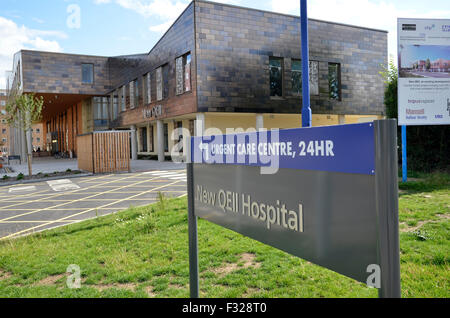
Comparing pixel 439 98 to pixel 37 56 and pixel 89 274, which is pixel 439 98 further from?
pixel 37 56

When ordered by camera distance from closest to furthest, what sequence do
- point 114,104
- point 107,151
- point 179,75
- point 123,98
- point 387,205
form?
point 387,205, point 107,151, point 179,75, point 123,98, point 114,104

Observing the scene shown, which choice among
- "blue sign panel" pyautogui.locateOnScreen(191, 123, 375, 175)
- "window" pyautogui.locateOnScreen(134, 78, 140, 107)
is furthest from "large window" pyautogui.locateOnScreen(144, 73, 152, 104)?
"blue sign panel" pyautogui.locateOnScreen(191, 123, 375, 175)

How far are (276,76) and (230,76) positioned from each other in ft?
13.8

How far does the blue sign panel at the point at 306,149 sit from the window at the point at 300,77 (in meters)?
25.8

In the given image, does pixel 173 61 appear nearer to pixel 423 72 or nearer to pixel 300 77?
pixel 300 77

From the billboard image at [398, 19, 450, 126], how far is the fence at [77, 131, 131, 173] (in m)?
13.9

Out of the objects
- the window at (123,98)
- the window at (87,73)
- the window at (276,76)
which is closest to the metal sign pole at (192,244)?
the window at (276,76)

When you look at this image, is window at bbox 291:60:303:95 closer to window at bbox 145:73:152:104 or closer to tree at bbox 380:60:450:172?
window at bbox 145:73:152:104

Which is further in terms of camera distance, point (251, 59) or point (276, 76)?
point (276, 76)

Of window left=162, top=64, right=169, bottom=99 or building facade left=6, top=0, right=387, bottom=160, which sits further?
window left=162, top=64, right=169, bottom=99

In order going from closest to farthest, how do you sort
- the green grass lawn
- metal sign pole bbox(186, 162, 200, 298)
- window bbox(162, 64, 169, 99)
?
1. metal sign pole bbox(186, 162, 200, 298)
2. the green grass lawn
3. window bbox(162, 64, 169, 99)

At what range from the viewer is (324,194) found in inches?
73.3

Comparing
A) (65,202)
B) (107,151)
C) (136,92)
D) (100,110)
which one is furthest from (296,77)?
(100,110)

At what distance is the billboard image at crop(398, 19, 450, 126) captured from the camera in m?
11.1
